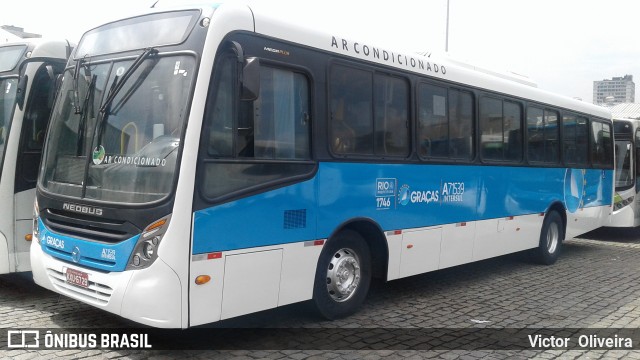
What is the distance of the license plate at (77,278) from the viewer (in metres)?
4.92

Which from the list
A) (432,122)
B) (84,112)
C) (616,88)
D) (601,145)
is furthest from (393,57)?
(616,88)

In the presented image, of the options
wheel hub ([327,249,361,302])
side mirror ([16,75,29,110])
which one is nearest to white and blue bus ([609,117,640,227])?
wheel hub ([327,249,361,302])

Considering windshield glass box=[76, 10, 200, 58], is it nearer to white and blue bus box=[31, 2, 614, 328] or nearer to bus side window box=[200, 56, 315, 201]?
white and blue bus box=[31, 2, 614, 328]

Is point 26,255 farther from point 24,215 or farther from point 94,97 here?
point 94,97

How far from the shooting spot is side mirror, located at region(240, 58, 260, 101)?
4.84m

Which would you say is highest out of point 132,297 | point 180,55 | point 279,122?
point 180,55

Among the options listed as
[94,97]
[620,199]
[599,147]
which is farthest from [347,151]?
[620,199]

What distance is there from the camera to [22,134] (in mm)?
6730

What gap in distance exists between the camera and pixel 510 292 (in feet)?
27.0

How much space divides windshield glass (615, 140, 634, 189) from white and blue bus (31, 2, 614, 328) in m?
8.65

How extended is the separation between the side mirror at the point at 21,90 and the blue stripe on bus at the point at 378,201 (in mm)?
3327

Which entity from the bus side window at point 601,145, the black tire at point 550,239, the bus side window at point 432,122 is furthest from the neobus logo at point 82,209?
the bus side window at point 601,145

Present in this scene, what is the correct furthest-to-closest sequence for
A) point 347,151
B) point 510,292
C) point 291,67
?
1. point 510,292
2. point 347,151
3. point 291,67

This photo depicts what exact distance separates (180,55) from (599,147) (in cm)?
1055
